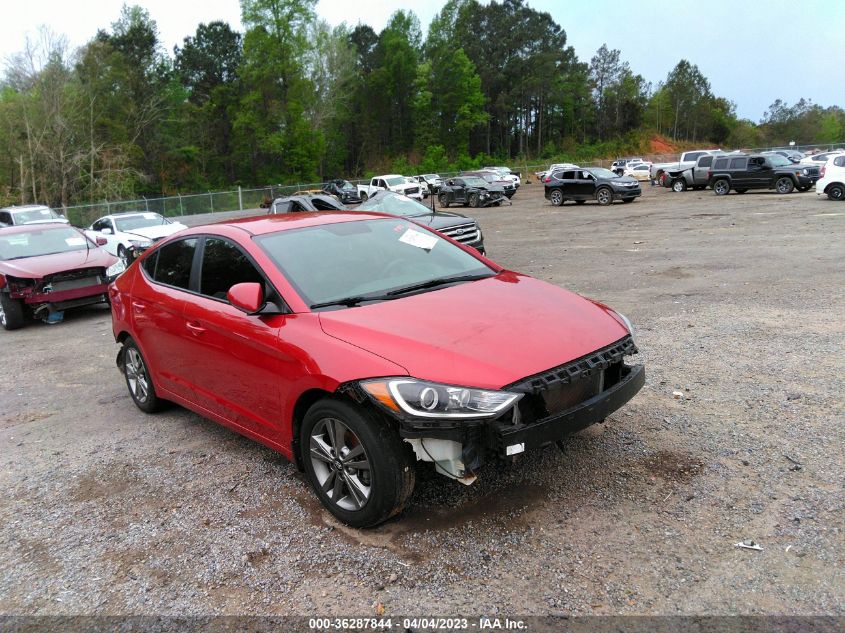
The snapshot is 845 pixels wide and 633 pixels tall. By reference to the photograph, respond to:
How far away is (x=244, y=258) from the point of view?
4.27 metres

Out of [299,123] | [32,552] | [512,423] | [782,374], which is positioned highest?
[299,123]

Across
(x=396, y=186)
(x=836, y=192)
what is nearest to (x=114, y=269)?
(x=836, y=192)

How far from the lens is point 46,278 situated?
9.92m

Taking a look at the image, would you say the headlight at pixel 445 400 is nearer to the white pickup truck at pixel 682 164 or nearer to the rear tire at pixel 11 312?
the rear tire at pixel 11 312

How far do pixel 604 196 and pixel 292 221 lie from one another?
25.7 meters

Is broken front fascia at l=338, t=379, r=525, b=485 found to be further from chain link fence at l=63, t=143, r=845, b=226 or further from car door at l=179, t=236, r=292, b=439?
chain link fence at l=63, t=143, r=845, b=226

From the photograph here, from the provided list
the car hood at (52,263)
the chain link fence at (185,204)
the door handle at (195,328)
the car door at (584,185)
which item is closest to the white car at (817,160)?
the car door at (584,185)

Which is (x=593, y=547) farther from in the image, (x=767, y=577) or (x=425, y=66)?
(x=425, y=66)

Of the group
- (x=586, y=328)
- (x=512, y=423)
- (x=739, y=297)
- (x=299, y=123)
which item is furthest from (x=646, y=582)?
(x=299, y=123)

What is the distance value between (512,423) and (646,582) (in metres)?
0.92

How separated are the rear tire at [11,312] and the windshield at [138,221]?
28.7ft

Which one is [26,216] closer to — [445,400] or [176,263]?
[176,263]

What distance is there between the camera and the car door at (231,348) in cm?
384

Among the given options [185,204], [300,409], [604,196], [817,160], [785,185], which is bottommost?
[300,409]
